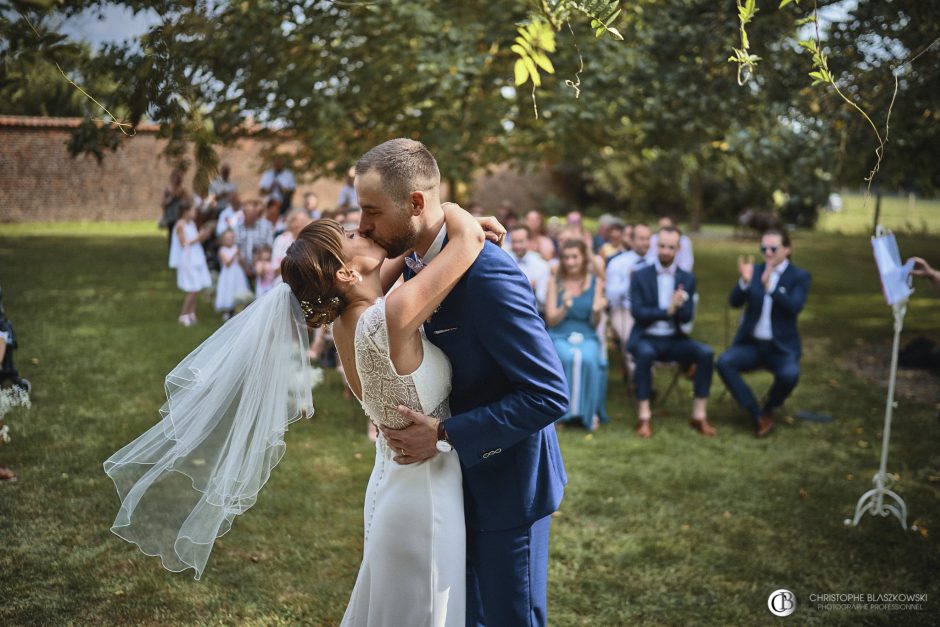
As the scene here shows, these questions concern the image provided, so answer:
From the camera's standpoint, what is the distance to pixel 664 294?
305 inches

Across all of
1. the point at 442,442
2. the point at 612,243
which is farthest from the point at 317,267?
the point at 612,243

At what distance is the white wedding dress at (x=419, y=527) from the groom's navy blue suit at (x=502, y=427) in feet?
0.26

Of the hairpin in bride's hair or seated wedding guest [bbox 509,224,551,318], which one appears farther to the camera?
seated wedding guest [bbox 509,224,551,318]

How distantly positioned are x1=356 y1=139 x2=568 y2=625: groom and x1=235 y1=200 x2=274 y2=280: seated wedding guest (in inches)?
356

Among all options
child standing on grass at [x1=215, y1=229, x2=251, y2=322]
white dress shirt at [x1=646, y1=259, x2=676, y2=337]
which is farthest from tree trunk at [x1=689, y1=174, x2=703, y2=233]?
white dress shirt at [x1=646, y1=259, x2=676, y2=337]

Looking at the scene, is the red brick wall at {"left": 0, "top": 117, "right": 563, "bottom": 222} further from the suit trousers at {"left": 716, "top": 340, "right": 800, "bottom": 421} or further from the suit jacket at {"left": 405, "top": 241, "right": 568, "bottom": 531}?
the suit trousers at {"left": 716, "top": 340, "right": 800, "bottom": 421}

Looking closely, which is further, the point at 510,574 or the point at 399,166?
the point at 510,574

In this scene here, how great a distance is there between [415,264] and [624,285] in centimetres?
656

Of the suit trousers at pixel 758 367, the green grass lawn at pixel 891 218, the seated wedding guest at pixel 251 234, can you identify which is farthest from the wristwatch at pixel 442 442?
the green grass lawn at pixel 891 218

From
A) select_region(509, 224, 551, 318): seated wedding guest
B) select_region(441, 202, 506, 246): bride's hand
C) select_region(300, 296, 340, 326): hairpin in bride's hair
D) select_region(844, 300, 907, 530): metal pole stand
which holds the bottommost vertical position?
select_region(844, 300, 907, 530): metal pole stand

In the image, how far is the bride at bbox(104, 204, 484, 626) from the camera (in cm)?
254

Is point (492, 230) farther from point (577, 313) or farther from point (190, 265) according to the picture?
point (190, 265)

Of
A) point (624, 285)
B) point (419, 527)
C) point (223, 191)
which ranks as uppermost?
point (223, 191)

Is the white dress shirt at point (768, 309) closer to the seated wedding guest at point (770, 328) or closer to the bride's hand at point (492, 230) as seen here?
the seated wedding guest at point (770, 328)
